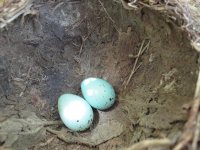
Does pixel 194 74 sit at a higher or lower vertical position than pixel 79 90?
higher

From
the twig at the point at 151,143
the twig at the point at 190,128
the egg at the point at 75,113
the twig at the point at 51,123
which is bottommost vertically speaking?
the twig at the point at 51,123

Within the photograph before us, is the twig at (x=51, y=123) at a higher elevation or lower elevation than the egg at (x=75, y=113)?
lower

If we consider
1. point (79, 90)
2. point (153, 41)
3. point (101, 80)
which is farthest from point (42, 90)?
point (153, 41)

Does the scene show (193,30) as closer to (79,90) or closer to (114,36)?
(114,36)

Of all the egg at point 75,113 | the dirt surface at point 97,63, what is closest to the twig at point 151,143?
the dirt surface at point 97,63

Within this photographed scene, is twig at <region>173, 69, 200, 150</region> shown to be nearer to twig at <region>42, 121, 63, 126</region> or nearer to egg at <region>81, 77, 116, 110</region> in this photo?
egg at <region>81, 77, 116, 110</region>

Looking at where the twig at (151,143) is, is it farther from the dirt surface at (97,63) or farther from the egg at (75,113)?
the egg at (75,113)
